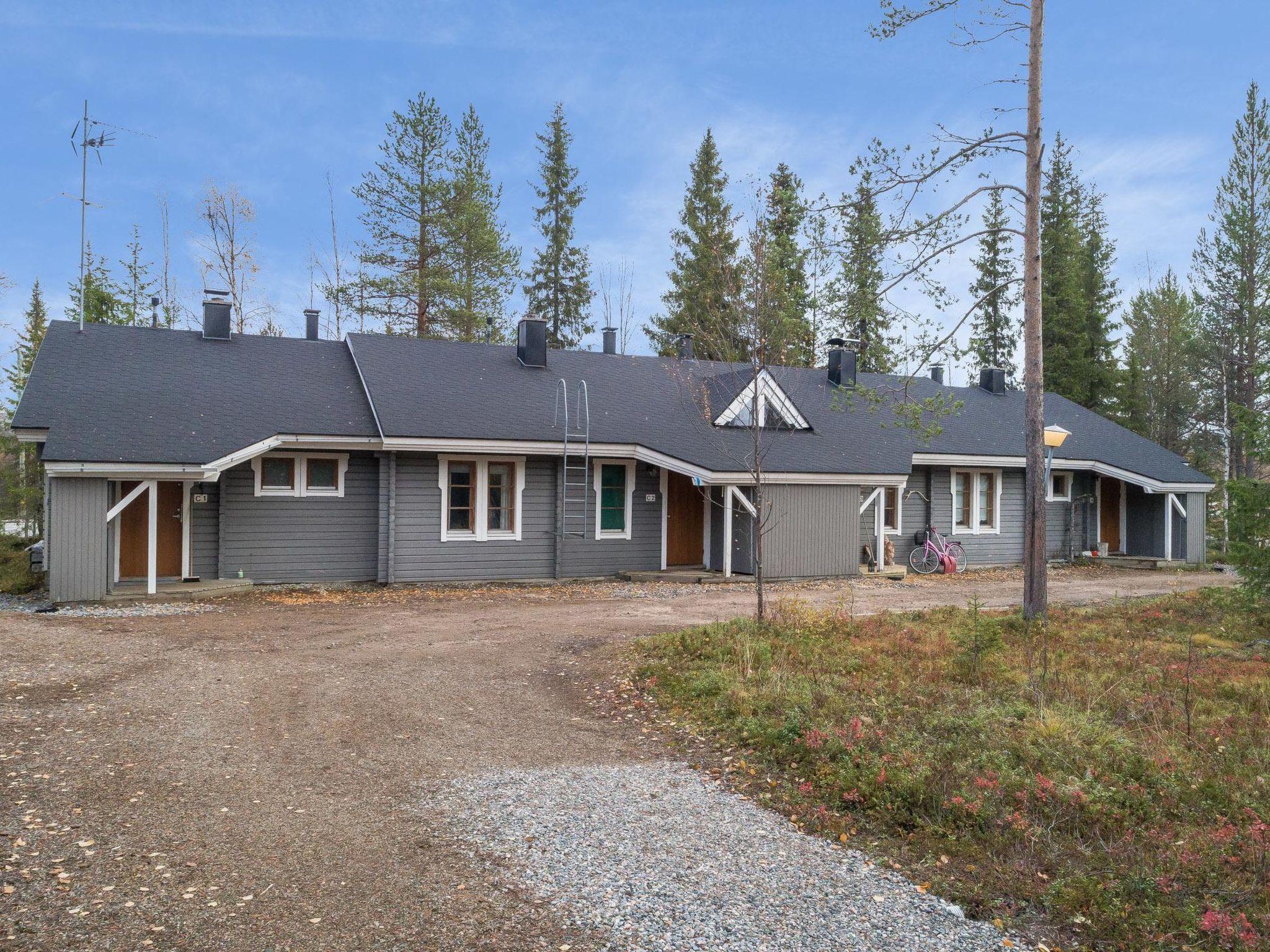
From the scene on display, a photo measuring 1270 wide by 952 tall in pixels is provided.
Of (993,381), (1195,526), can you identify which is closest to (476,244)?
(993,381)

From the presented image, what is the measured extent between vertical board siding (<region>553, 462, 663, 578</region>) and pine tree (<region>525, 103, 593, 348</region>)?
17.5 meters

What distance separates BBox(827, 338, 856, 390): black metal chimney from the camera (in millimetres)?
23516

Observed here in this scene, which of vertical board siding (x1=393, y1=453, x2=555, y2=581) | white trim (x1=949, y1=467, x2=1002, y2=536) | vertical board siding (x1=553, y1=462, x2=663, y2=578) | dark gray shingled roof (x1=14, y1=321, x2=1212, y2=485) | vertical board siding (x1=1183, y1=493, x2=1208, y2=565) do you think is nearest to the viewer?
dark gray shingled roof (x1=14, y1=321, x2=1212, y2=485)

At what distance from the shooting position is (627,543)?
1825 cm

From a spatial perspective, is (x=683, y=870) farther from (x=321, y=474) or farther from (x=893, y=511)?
(x=893, y=511)

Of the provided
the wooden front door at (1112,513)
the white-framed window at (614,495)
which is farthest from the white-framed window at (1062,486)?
the white-framed window at (614,495)

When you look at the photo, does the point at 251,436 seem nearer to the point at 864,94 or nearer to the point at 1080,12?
the point at 864,94

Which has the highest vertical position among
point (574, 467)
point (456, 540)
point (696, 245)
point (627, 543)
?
point (696, 245)

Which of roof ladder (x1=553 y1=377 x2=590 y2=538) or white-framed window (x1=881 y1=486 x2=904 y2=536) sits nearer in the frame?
roof ladder (x1=553 y1=377 x2=590 y2=538)

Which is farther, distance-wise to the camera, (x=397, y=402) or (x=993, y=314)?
(x=993, y=314)

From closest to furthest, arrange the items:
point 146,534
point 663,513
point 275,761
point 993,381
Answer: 1. point 275,761
2. point 146,534
3. point 663,513
4. point 993,381

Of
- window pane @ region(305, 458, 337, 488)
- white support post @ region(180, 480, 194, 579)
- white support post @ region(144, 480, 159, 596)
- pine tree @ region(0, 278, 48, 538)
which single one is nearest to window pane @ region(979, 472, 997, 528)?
window pane @ region(305, 458, 337, 488)

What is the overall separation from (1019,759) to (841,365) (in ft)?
61.9

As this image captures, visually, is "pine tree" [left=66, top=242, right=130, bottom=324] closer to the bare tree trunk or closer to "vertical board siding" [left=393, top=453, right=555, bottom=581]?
"vertical board siding" [left=393, top=453, right=555, bottom=581]
